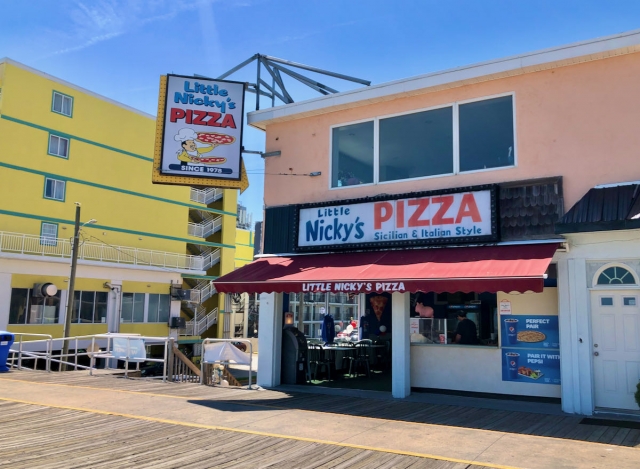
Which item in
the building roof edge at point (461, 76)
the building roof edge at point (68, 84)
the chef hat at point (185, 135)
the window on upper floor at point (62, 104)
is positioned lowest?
the chef hat at point (185, 135)

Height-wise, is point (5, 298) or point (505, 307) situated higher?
point (5, 298)

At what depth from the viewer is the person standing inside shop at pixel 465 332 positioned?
11.5m

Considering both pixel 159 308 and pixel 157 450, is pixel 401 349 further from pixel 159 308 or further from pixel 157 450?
pixel 159 308

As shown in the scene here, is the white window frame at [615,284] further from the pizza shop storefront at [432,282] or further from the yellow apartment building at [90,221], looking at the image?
the yellow apartment building at [90,221]

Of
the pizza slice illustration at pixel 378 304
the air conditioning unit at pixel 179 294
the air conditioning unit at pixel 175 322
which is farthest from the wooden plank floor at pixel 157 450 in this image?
the air conditioning unit at pixel 179 294

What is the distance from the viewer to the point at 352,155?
12922 millimetres

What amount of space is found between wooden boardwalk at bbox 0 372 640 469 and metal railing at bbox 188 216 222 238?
32003 millimetres

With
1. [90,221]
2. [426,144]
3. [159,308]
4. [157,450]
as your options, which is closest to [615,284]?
[426,144]

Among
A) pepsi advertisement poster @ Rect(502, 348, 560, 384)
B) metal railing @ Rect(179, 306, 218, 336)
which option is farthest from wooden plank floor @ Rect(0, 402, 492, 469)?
metal railing @ Rect(179, 306, 218, 336)

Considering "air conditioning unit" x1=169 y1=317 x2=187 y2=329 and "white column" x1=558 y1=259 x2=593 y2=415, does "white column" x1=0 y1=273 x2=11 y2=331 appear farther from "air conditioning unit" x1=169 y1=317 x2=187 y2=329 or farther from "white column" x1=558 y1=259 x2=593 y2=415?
"white column" x1=558 y1=259 x2=593 y2=415

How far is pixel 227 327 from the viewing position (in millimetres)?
44781

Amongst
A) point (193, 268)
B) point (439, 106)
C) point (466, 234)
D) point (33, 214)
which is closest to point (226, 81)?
point (439, 106)

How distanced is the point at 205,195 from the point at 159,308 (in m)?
10.5

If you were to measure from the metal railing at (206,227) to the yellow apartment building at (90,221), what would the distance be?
14 centimetres
